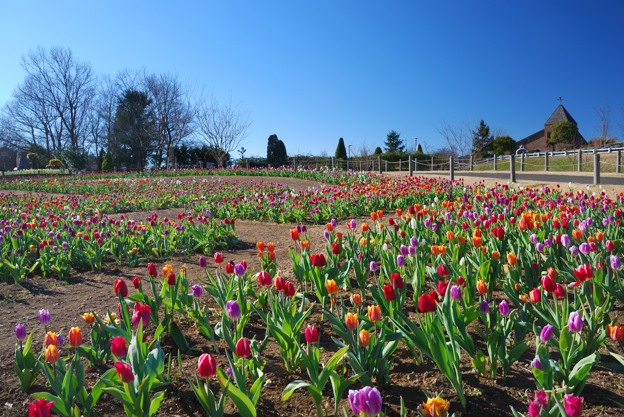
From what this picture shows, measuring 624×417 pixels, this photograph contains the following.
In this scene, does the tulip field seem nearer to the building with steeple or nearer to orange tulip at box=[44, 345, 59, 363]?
orange tulip at box=[44, 345, 59, 363]

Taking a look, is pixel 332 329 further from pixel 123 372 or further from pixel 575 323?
pixel 123 372

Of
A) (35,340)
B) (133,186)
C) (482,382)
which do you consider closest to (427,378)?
(482,382)

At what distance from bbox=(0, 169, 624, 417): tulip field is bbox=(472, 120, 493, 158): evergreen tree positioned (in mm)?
49152

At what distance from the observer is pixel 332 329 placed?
2.92 meters

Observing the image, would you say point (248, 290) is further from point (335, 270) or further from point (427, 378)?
point (427, 378)

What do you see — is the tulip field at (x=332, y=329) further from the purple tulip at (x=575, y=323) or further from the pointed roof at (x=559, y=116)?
the pointed roof at (x=559, y=116)

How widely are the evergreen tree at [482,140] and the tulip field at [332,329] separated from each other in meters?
49.2

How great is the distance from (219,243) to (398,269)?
341 cm

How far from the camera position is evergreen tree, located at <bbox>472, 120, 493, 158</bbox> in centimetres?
5154

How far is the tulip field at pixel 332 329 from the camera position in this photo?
178 cm

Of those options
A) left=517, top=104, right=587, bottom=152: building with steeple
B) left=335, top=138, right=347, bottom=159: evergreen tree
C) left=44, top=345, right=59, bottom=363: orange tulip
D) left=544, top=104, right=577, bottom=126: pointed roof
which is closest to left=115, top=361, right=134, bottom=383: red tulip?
left=44, top=345, right=59, bottom=363: orange tulip

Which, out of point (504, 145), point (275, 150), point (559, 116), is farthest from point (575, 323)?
point (559, 116)

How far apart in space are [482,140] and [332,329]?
54547mm

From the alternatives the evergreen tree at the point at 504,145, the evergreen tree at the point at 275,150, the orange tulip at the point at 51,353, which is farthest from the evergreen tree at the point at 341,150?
the orange tulip at the point at 51,353
